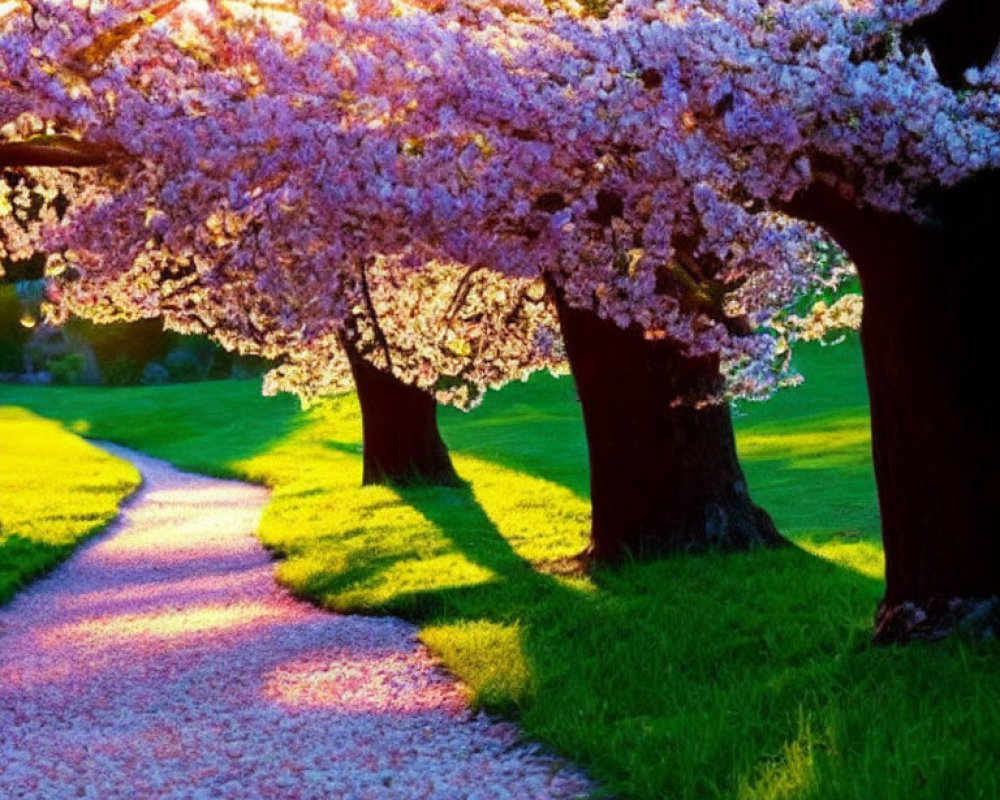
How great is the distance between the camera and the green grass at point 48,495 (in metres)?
18.6

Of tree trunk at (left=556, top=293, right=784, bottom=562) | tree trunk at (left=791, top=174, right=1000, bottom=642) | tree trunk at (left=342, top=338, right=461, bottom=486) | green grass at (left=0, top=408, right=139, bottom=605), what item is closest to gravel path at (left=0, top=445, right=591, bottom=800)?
green grass at (left=0, top=408, right=139, bottom=605)

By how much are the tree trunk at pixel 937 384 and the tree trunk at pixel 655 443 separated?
4.44m

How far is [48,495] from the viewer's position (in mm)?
27797

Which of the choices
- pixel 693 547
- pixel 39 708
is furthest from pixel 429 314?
pixel 39 708

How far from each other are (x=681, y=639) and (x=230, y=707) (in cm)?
320

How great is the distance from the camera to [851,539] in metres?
17.7

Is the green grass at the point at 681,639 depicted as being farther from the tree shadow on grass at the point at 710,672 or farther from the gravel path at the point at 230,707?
the gravel path at the point at 230,707

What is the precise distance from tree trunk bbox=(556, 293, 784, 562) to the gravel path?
2603 mm

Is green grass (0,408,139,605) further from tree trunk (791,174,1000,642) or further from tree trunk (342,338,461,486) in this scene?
tree trunk (791,174,1000,642)

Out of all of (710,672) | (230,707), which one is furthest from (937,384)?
(230,707)

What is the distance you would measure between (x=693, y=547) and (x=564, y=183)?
606 centimetres

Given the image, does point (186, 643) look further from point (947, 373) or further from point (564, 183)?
point (947, 373)

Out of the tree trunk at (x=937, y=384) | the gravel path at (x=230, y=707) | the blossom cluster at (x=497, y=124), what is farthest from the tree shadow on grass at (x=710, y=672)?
the blossom cluster at (x=497, y=124)

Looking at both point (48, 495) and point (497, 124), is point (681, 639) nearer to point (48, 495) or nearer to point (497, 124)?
point (497, 124)
